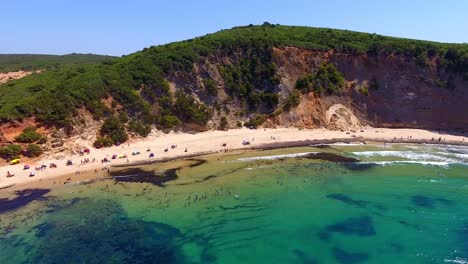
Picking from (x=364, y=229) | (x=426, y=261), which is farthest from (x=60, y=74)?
(x=426, y=261)

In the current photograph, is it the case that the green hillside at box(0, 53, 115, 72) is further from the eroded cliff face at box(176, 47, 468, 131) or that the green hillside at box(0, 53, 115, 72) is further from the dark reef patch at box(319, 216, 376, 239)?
the dark reef patch at box(319, 216, 376, 239)

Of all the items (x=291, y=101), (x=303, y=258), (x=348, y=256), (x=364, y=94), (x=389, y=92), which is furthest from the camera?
(x=389, y=92)

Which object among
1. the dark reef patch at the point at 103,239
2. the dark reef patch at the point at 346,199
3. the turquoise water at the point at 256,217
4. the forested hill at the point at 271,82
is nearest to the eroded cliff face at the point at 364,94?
the forested hill at the point at 271,82

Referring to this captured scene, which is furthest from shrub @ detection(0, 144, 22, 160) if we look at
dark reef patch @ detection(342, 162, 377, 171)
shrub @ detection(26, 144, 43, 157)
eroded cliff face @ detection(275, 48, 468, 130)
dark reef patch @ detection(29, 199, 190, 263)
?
dark reef patch @ detection(342, 162, 377, 171)

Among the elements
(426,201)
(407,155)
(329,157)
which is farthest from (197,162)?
(407,155)

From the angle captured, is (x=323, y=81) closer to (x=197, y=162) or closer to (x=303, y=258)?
(x=197, y=162)

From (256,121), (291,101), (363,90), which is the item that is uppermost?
(363,90)

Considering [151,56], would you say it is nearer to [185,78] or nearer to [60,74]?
[185,78]
